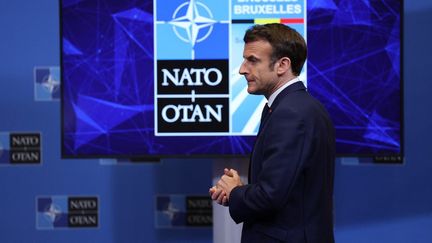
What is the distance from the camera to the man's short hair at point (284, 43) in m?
1.91

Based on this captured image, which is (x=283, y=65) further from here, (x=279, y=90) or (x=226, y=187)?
(x=226, y=187)

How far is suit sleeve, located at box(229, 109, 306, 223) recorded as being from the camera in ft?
5.78

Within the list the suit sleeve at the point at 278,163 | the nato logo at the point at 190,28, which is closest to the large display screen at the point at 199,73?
the nato logo at the point at 190,28

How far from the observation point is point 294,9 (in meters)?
2.71

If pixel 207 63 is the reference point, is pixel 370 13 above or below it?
above

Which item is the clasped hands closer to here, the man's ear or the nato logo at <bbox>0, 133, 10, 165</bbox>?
the man's ear

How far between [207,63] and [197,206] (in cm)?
82

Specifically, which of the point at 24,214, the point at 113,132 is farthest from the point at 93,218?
the point at 113,132

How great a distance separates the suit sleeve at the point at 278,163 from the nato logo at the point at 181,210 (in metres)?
1.43

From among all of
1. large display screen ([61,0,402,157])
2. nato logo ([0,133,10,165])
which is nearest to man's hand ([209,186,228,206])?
large display screen ([61,0,402,157])

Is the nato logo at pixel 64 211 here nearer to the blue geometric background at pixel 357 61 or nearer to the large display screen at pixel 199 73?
the large display screen at pixel 199 73

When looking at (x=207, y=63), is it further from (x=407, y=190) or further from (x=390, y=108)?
(x=407, y=190)

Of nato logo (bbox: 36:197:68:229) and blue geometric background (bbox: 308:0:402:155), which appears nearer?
blue geometric background (bbox: 308:0:402:155)

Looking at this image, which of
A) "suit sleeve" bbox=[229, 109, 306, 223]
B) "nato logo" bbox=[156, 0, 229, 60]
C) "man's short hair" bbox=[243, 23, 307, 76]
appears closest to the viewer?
"suit sleeve" bbox=[229, 109, 306, 223]
